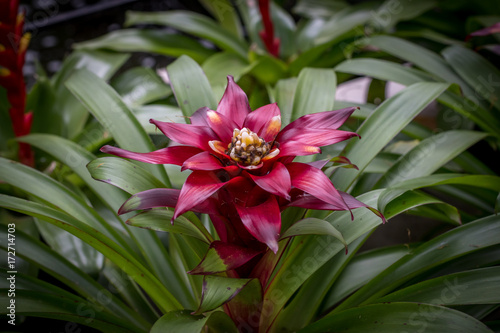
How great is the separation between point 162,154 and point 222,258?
23 cm

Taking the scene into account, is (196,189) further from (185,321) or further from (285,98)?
(285,98)

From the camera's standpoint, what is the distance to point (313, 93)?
125 centimetres

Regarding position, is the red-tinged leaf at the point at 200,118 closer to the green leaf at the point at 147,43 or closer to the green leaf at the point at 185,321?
the green leaf at the point at 185,321

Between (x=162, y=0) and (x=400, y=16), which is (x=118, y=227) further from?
(x=162, y=0)

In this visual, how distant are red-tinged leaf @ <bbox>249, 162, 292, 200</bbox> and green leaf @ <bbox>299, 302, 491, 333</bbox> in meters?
0.37

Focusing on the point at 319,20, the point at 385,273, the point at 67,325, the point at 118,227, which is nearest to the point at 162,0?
the point at 319,20

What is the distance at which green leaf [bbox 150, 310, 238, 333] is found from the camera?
810 millimetres

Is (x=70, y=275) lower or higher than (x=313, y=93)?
lower

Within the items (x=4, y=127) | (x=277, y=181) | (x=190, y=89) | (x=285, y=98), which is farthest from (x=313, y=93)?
(x=4, y=127)

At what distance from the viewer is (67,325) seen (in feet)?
4.24

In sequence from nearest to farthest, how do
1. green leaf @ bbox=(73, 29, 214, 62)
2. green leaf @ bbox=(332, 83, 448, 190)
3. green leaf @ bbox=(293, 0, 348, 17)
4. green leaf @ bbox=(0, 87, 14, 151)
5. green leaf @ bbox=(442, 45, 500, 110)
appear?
green leaf @ bbox=(332, 83, 448, 190) → green leaf @ bbox=(442, 45, 500, 110) → green leaf @ bbox=(0, 87, 14, 151) → green leaf @ bbox=(73, 29, 214, 62) → green leaf @ bbox=(293, 0, 348, 17)

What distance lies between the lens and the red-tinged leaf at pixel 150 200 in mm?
798

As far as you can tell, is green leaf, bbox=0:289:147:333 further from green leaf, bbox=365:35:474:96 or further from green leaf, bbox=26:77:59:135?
green leaf, bbox=365:35:474:96

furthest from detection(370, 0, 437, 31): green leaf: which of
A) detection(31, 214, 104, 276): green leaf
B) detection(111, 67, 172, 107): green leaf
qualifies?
detection(31, 214, 104, 276): green leaf
